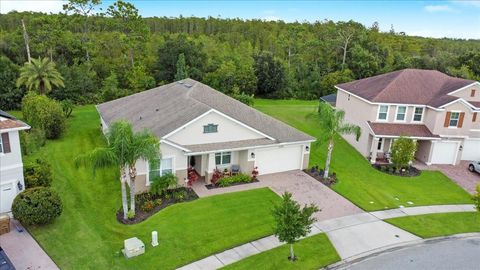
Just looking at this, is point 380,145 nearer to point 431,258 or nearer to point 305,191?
point 305,191

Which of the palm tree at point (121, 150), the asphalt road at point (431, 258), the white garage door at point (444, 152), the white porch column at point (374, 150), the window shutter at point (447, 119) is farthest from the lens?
the white garage door at point (444, 152)

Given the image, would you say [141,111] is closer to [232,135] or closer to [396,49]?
[232,135]

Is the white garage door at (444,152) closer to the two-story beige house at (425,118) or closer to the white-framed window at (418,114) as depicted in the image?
the two-story beige house at (425,118)

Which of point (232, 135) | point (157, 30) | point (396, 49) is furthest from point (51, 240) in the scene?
point (396, 49)

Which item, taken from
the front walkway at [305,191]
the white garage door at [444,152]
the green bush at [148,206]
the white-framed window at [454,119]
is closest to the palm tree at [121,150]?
the green bush at [148,206]

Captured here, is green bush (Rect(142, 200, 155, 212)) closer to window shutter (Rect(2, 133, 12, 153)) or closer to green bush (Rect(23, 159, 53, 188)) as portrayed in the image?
green bush (Rect(23, 159, 53, 188))

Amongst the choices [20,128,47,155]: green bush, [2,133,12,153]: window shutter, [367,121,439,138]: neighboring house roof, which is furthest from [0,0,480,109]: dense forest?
[2,133,12,153]: window shutter

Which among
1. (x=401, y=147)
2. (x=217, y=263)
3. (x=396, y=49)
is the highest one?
(x=396, y=49)
